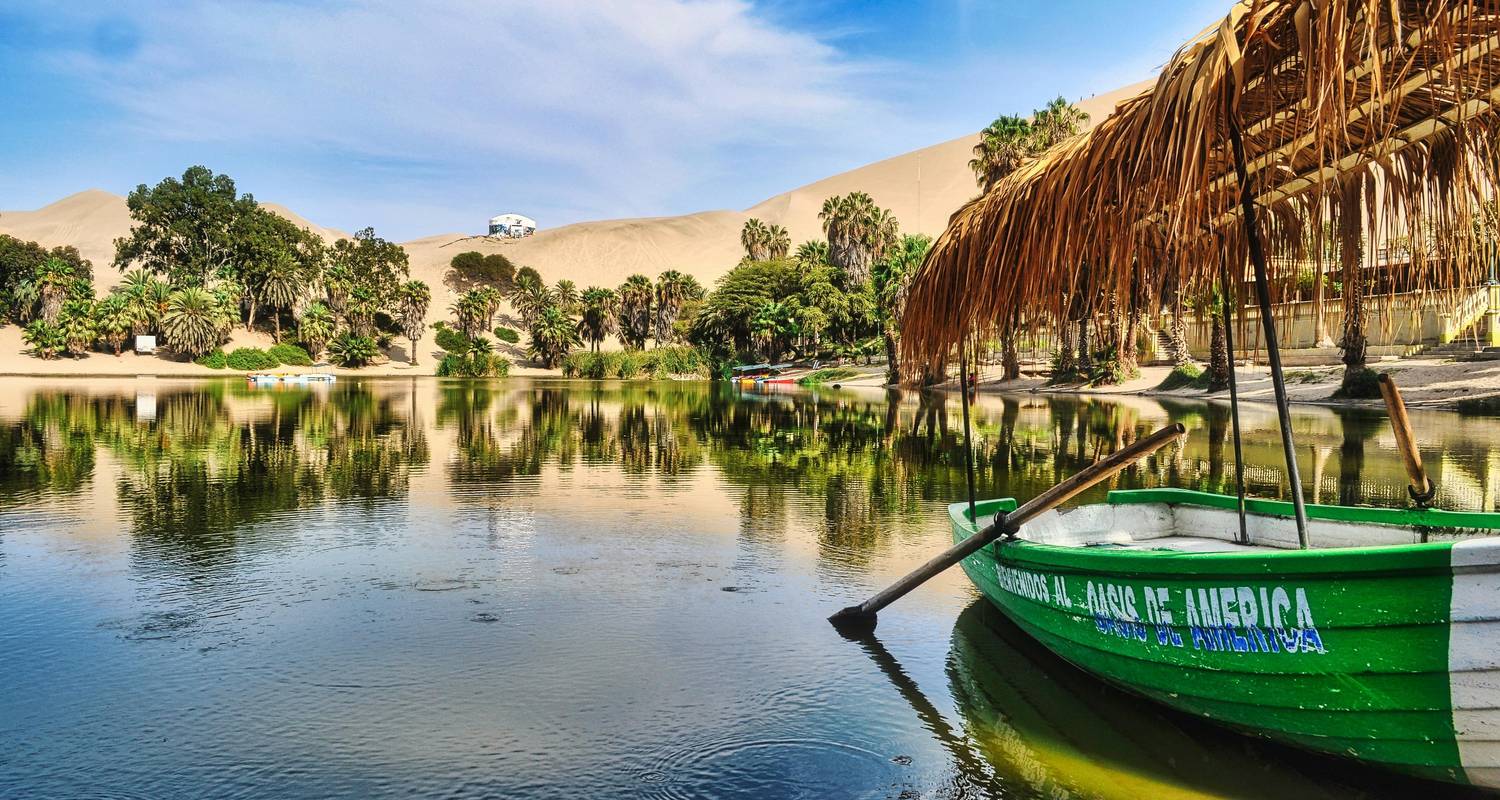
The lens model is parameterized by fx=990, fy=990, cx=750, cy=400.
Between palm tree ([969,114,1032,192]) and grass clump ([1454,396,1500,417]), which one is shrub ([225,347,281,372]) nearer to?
palm tree ([969,114,1032,192])

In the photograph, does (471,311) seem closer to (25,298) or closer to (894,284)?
(25,298)

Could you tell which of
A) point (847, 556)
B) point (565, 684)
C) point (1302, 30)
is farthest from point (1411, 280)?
point (565, 684)

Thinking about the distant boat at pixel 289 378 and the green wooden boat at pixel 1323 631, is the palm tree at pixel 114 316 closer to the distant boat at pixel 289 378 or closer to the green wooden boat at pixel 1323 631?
the distant boat at pixel 289 378

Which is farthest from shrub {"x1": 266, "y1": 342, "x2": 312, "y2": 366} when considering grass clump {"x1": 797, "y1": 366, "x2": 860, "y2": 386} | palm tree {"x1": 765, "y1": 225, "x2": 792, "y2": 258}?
grass clump {"x1": 797, "y1": 366, "x2": 860, "y2": 386}

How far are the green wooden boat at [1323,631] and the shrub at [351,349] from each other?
97.8m

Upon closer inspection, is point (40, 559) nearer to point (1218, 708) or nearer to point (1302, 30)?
point (1218, 708)

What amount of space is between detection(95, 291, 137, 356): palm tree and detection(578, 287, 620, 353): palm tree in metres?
41.8

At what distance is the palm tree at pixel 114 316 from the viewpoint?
87312mm

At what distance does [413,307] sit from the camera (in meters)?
101

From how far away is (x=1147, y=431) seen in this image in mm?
25969

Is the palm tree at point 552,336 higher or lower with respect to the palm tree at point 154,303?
lower

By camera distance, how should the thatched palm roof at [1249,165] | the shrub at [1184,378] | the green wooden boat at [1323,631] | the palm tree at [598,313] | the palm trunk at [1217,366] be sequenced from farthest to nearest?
the palm tree at [598,313]
the shrub at [1184,378]
the palm trunk at [1217,366]
the thatched palm roof at [1249,165]
the green wooden boat at [1323,631]

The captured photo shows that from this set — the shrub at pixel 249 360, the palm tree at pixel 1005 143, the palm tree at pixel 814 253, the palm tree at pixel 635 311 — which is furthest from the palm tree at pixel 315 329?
the palm tree at pixel 1005 143

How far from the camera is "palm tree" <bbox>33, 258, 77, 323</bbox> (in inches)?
3487
